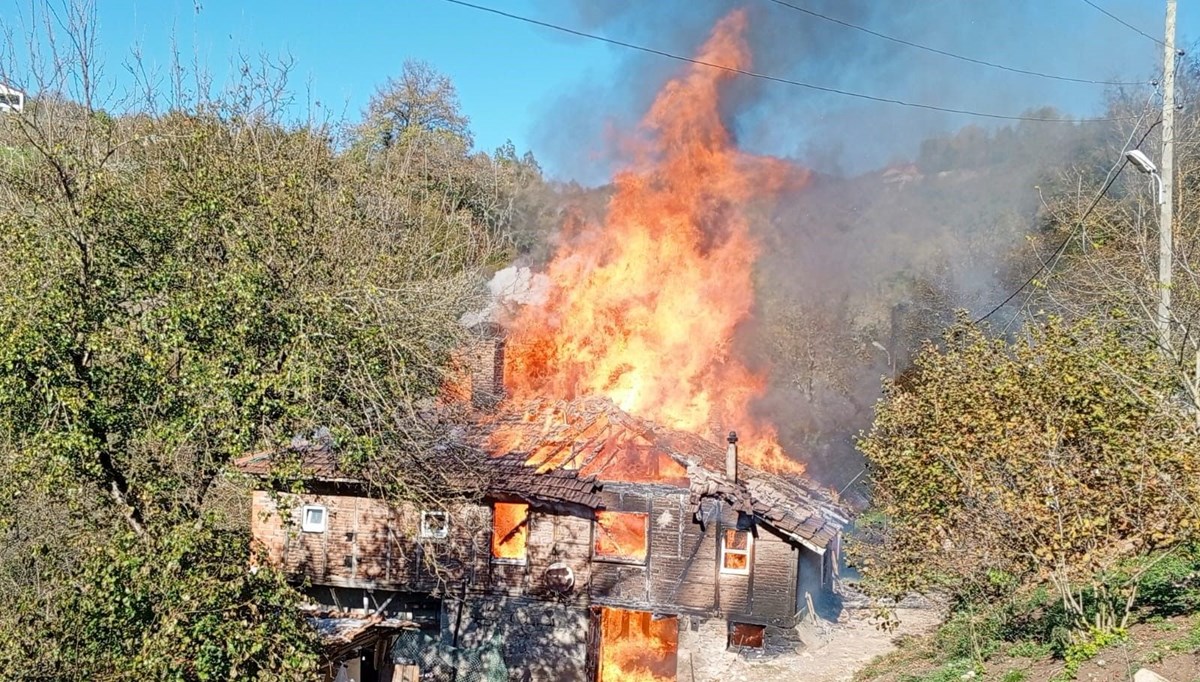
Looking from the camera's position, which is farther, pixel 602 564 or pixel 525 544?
pixel 525 544

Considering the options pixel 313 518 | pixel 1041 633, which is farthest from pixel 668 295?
pixel 1041 633

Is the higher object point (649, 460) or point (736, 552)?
point (649, 460)

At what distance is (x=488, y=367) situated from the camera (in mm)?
30797

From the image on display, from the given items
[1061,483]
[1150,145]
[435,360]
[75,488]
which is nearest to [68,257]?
[75,488]

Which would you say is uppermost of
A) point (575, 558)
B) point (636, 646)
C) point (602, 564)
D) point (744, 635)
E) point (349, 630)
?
point (575, 558)

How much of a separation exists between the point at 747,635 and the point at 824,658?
2156 millimetres

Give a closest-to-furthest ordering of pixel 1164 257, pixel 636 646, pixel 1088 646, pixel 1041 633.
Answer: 1. pixel 1088 646
2. pixel 1041 633
3. pixel 1164 257
4. pixel 636 646

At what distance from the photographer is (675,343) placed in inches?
1209

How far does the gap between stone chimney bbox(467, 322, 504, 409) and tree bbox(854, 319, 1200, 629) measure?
1846cm

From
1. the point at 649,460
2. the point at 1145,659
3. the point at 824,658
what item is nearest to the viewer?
the point at 1145,659

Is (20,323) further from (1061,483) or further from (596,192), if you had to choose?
(596,192)

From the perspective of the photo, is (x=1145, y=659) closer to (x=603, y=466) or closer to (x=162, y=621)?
(x=162, y=621)

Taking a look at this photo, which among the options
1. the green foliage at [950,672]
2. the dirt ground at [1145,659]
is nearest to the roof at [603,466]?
the green foliage at [950,672]

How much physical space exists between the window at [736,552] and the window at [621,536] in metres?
2.16
